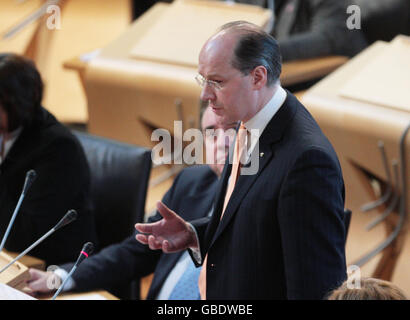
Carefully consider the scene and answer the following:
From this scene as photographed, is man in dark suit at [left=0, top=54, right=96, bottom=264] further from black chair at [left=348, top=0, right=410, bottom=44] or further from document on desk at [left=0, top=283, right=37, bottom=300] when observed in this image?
black chair at [left=348, top=0, right=410, bottom=44]

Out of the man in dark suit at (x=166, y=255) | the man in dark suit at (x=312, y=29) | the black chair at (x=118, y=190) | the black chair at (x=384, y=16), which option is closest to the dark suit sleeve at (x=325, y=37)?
the man in dark suit at (x=312, y=29)

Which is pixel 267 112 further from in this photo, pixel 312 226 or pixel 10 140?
pixel 10 140

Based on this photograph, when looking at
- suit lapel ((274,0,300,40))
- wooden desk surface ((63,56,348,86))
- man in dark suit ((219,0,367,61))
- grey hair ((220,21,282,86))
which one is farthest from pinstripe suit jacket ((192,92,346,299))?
suit lapel ((274,0,300,40))

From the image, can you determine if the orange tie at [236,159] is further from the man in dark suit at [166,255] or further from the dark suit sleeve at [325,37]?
the dark suit sleeve at [325,37]

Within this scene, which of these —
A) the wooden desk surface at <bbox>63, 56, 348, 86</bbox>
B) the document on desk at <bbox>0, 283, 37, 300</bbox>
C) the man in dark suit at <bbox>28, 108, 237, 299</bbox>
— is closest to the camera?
the document on desk at <bbox>0, 283, 37, 300</bbox>

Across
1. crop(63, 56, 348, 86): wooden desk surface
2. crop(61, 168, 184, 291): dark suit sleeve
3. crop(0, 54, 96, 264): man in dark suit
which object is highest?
crop(0, 54, 96, 264): man in dark suit

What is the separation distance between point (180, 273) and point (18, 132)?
62 centimetres

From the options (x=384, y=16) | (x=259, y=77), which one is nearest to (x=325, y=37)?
(x=384, y=16)

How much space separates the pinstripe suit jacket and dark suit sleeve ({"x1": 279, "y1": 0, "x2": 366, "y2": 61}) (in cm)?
197

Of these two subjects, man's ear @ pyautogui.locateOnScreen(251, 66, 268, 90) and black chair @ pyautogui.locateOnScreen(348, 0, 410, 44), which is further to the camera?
black chair @ pyautogui.locateOnScreen(348, 0, 410, 44)

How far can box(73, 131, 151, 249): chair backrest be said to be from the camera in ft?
7.18

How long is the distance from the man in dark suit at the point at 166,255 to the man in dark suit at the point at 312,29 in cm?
146

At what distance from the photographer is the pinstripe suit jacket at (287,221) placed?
4.53 ft
